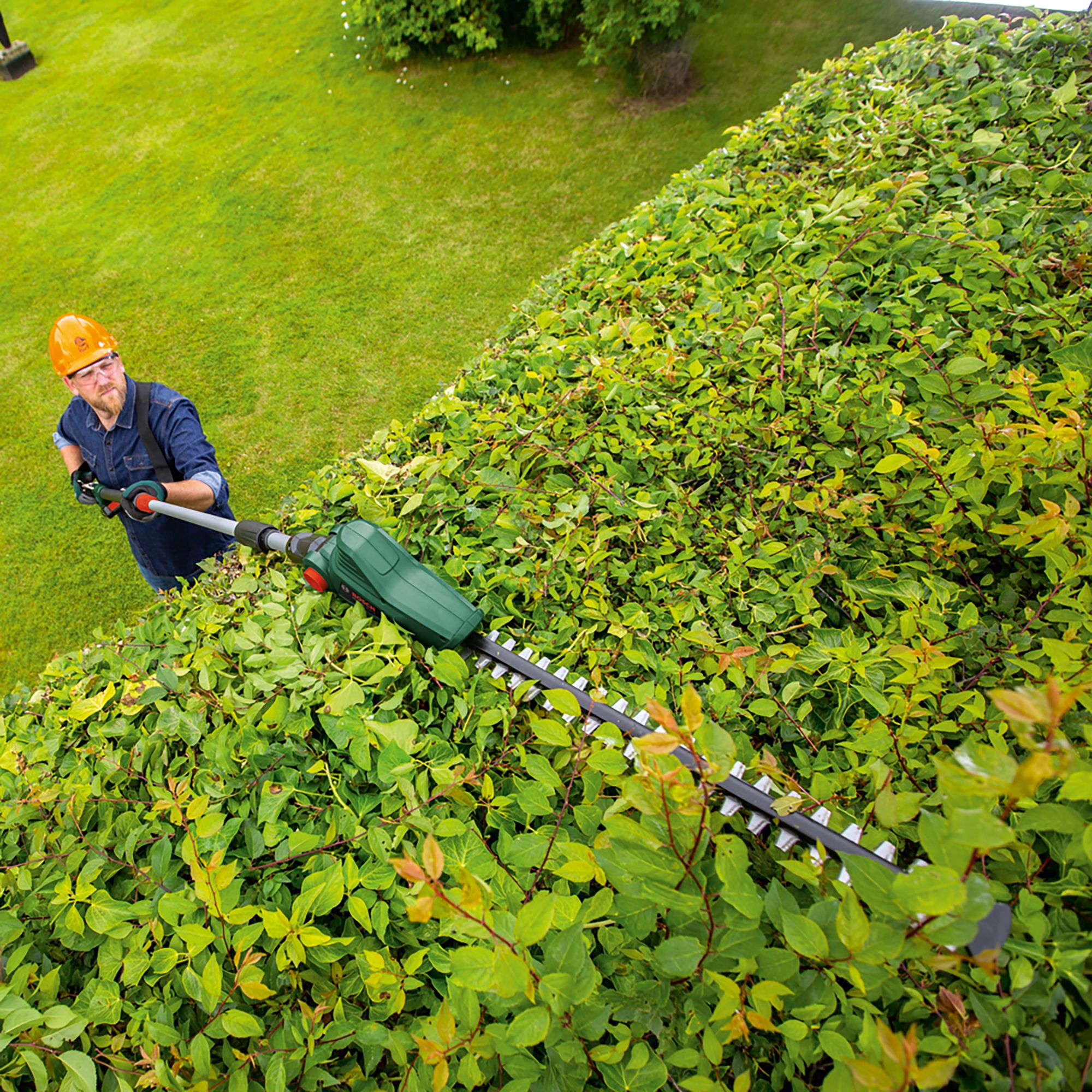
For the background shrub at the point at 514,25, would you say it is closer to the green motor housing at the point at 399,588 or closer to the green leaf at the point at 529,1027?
the green motor housing at the point at 399,588

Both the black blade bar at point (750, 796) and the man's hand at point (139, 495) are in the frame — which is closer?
the black blade bar at point (750, 796)

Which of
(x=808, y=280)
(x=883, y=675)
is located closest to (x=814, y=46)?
(x=808, y=280)

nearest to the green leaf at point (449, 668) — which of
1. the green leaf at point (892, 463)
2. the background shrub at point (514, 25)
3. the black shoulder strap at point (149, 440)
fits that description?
the green leaf at point (892, 463)

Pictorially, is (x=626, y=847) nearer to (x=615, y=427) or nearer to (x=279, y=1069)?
(x=279, y=1069)

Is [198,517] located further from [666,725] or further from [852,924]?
[852,924]

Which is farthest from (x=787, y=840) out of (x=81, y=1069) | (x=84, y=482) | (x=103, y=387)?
(x=84, y=482)

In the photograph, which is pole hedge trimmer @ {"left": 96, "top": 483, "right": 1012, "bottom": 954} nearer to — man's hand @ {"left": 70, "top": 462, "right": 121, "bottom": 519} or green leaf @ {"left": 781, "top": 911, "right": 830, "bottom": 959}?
green leaf @ {"left": 781, "top": 911, "right": 830, "bottom": 959}

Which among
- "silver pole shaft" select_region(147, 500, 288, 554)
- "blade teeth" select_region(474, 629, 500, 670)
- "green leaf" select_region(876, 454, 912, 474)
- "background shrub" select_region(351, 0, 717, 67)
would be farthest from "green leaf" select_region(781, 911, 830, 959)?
"background shrub" select_region(351, 0, 717, 67)
